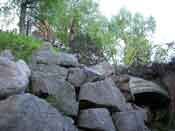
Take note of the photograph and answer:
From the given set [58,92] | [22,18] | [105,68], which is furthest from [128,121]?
[22,18]

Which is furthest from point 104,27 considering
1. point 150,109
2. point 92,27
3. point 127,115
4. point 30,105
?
point 30,105

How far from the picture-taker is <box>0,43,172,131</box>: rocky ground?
9.46 feet

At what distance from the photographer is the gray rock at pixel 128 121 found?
402cm

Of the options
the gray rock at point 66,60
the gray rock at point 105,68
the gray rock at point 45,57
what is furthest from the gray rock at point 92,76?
the gray rock at point 105,68

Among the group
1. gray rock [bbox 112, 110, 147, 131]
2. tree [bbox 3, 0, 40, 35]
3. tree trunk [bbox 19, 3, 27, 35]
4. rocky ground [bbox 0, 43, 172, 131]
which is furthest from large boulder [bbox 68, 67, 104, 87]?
tree [bbox 3, 0, 40, 35]

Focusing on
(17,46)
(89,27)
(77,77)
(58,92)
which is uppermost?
(89,27)

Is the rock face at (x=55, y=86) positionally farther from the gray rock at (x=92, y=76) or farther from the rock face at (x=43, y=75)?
the gray rock at (x=92, y=76)

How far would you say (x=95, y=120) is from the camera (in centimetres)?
369

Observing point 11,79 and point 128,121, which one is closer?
point 11,79

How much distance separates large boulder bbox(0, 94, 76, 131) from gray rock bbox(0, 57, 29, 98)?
0.21 meters

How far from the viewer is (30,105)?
2.91m

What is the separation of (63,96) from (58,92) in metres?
0.08

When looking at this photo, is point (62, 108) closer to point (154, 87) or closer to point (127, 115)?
point (127, 115)

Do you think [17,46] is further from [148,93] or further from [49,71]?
[148,93]
